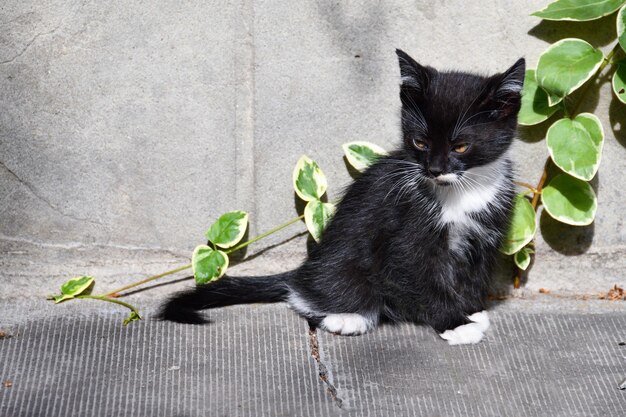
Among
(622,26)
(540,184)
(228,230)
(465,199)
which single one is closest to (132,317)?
(228,230)

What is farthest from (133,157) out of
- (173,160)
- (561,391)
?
(561,391)

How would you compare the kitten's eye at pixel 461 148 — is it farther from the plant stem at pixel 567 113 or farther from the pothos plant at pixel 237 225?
the plant stem at pixel 567 113

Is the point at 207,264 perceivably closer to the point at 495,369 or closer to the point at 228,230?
the point at 228,230

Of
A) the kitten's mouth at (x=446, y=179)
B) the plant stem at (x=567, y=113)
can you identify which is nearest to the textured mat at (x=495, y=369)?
the plant stem at (x=567, y=113)

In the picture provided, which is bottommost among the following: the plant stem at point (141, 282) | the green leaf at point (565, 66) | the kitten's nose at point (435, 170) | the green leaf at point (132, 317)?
the plant stem at point (141, 282)

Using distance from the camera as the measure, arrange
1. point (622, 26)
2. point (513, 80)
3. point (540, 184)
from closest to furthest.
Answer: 1. point (513, 80)
2. point (622, 26)
3. point (540, 184)

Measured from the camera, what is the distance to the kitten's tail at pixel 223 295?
10.7ft

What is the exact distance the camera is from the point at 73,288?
342 centimetres

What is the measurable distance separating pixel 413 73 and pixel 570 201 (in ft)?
3.45

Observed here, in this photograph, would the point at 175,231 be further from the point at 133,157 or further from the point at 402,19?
the point at 402,19

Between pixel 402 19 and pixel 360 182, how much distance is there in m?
0.72

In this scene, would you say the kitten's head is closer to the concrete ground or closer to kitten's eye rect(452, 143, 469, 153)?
kitten's eye rect(452, 143, 469, 153)

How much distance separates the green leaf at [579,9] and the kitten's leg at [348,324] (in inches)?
57.3

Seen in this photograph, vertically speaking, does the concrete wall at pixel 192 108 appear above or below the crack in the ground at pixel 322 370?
above
